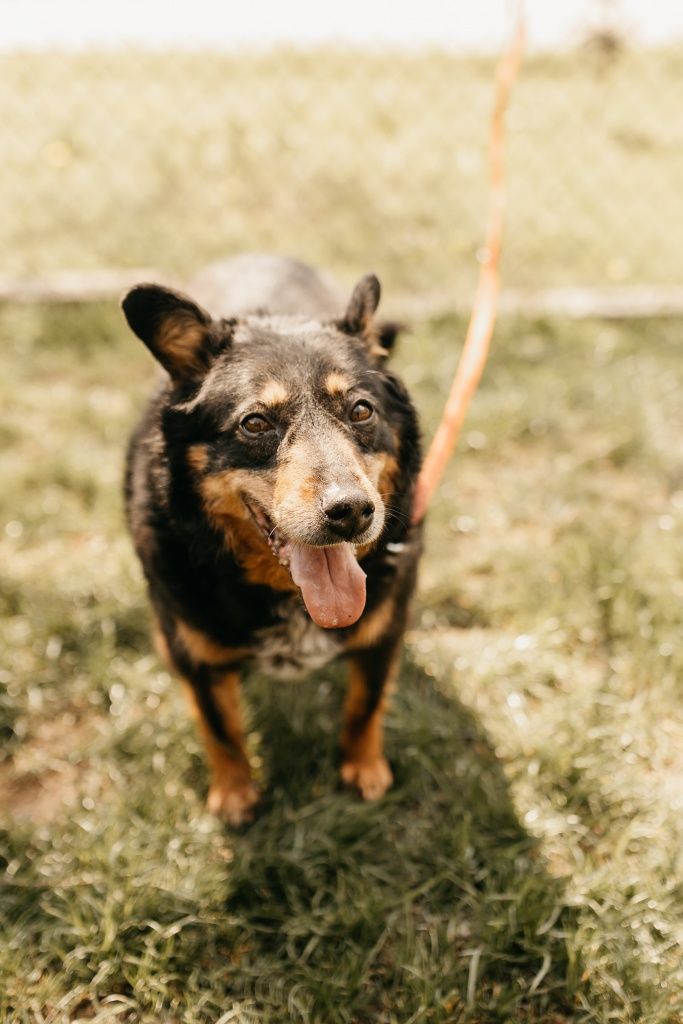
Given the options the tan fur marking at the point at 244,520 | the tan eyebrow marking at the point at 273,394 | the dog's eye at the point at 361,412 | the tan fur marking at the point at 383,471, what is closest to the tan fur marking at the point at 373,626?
the tan fur marking at the point at 244,520

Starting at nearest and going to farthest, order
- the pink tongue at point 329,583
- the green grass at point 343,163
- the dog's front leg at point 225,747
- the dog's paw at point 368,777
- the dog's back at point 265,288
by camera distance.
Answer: the pink tongue at point 329,583
the dog's front leg at point 225,747
the dog's paw at point 368,777
the dog's back at point 265,288
the green grass at point 343,163

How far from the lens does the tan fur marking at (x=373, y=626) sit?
7.64 feet

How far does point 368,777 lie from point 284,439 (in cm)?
123

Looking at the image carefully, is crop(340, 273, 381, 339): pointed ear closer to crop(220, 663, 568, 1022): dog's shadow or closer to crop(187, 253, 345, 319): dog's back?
crop(187, 253, 345, 319): dog's back

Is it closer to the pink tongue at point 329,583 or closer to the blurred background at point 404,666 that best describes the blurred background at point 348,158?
the blurred background at point 404,666

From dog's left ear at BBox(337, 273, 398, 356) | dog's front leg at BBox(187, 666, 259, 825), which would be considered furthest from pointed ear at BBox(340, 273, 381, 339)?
dog's front leg at BBox(187, 666, 259, 825)

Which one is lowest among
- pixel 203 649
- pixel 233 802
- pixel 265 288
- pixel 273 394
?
pixel 233 802

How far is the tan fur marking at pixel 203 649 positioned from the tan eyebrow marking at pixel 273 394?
0.73m

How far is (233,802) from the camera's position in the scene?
2.51 m

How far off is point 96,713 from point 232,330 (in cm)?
150

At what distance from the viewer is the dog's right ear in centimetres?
204

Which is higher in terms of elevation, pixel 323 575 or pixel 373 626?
pixel 323 575

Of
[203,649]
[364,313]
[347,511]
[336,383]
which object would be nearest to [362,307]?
[364,313]

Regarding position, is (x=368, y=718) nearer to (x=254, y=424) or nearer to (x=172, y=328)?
(x=254, y=424)
